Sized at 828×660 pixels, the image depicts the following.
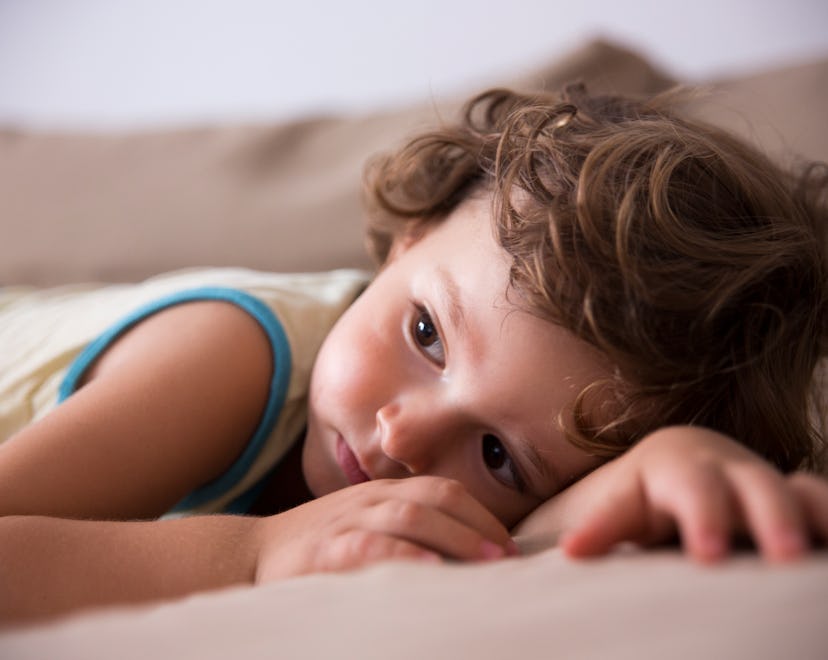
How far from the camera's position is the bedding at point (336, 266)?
13.0 inches

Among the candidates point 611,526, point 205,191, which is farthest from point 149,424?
point 205,191

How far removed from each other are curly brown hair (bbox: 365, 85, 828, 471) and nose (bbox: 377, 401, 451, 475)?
11cm

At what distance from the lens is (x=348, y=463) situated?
0.76m

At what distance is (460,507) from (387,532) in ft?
0.16

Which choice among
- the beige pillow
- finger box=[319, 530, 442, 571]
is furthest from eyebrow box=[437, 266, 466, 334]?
the beige pillow

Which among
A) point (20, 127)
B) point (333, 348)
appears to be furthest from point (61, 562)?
point (20, 127)

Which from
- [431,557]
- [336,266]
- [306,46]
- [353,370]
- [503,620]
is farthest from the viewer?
[306,46]

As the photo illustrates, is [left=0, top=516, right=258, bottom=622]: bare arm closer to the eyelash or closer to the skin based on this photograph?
the skin

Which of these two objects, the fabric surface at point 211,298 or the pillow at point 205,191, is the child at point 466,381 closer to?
the fabric surface at point 211,298

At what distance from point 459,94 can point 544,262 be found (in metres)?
0.65

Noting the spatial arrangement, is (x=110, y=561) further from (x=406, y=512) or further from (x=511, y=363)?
(x=511, y=363)

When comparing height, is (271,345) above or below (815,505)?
below

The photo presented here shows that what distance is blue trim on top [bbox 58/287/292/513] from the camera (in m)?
0.86

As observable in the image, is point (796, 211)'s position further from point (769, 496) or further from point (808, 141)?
point (769, 496)
